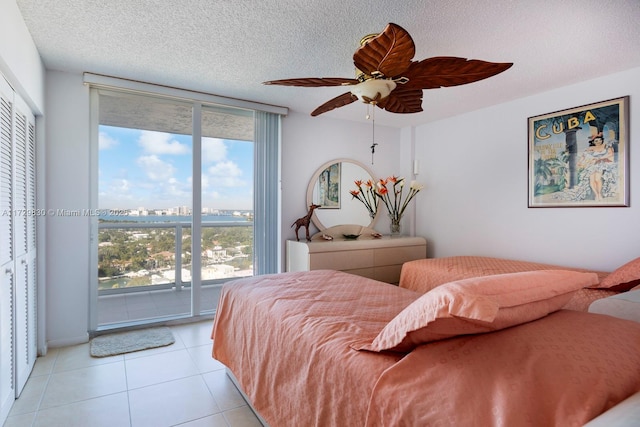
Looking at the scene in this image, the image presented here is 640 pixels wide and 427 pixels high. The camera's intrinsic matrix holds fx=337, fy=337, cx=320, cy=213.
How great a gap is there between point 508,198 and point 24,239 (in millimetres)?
4433

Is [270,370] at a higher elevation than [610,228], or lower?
lower

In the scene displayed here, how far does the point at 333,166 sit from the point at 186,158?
1.81 meters

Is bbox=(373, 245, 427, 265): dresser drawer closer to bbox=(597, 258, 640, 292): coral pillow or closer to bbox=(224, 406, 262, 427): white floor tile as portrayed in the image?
bbox=(597, 258, 640, 292): coral pillow

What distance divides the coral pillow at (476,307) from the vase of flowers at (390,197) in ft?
10.9

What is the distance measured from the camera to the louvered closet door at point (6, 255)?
1883 millimetres

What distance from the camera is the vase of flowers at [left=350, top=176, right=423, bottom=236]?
15.1 ft

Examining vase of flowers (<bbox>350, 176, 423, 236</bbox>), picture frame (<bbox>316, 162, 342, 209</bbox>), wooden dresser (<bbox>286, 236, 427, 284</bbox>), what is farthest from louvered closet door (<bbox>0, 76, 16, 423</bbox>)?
vase of flowers (<bbox>350, 176, 423, 236</bbox>)

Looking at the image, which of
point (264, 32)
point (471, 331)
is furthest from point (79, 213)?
point (471, 331)

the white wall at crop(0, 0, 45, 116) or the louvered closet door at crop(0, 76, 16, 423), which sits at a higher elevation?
the white wall at crop(0, 0, 45, 116)

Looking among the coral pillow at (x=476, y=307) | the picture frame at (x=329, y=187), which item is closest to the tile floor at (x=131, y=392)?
the coral pillow at (x=476, y=307)

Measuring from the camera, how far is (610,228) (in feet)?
9.91

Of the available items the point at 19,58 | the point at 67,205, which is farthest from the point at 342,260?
the point at 19,58

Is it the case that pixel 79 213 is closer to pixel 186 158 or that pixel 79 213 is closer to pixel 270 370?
pixel 186 158

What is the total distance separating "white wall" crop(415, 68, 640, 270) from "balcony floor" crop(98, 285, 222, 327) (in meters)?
3.09
